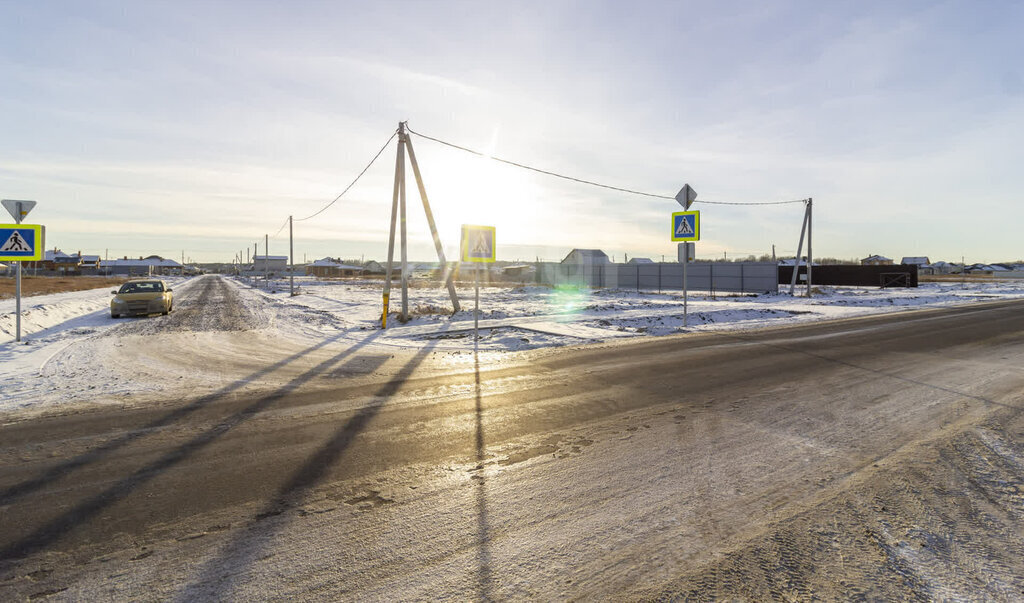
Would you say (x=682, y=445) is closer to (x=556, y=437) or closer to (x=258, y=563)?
(x=556, y=437)

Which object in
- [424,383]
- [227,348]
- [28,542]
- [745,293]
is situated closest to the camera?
[28,542]

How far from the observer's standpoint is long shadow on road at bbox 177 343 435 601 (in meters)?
2.56

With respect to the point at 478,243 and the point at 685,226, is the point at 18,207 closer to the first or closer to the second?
the point at 478,243

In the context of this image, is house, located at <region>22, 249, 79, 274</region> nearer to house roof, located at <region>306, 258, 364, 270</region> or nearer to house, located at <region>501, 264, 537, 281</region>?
house roof, located at <region>306, 258, 364, 270</region>

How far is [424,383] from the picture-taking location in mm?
7355

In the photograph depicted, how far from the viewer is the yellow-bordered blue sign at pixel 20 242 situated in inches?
450

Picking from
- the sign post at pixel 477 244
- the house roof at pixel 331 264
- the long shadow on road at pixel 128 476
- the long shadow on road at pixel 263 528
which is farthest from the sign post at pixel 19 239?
the house roof at pixel 331 264

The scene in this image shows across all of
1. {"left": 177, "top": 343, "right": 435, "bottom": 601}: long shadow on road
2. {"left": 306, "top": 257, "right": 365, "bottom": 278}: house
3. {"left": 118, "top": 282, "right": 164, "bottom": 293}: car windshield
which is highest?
{"left": 306, "top": 257, "right": 365, "bottom": 278}: house

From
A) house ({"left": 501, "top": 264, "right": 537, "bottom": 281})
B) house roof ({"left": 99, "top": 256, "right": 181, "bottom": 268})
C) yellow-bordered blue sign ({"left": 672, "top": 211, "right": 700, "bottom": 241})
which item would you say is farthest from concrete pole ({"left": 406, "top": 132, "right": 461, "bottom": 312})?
house roof ({"left": 99, "top": 256, "right": 181, "bottom": 268})

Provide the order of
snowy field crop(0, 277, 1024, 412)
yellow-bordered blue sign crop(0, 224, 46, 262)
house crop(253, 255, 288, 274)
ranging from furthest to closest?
1. house crop(253, 255, 288, 274)
2. yellow-bordered blue sign crop(0, 224, 46, 262)
3. snowy field crop(0, 277, 1024, 412)

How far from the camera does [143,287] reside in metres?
18.8


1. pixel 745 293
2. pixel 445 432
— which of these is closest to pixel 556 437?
pixel 445 432

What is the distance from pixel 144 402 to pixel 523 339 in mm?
7428

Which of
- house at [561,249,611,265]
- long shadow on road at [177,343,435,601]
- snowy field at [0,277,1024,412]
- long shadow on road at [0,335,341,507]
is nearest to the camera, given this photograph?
long shadow on road at [177,343,435,601]
